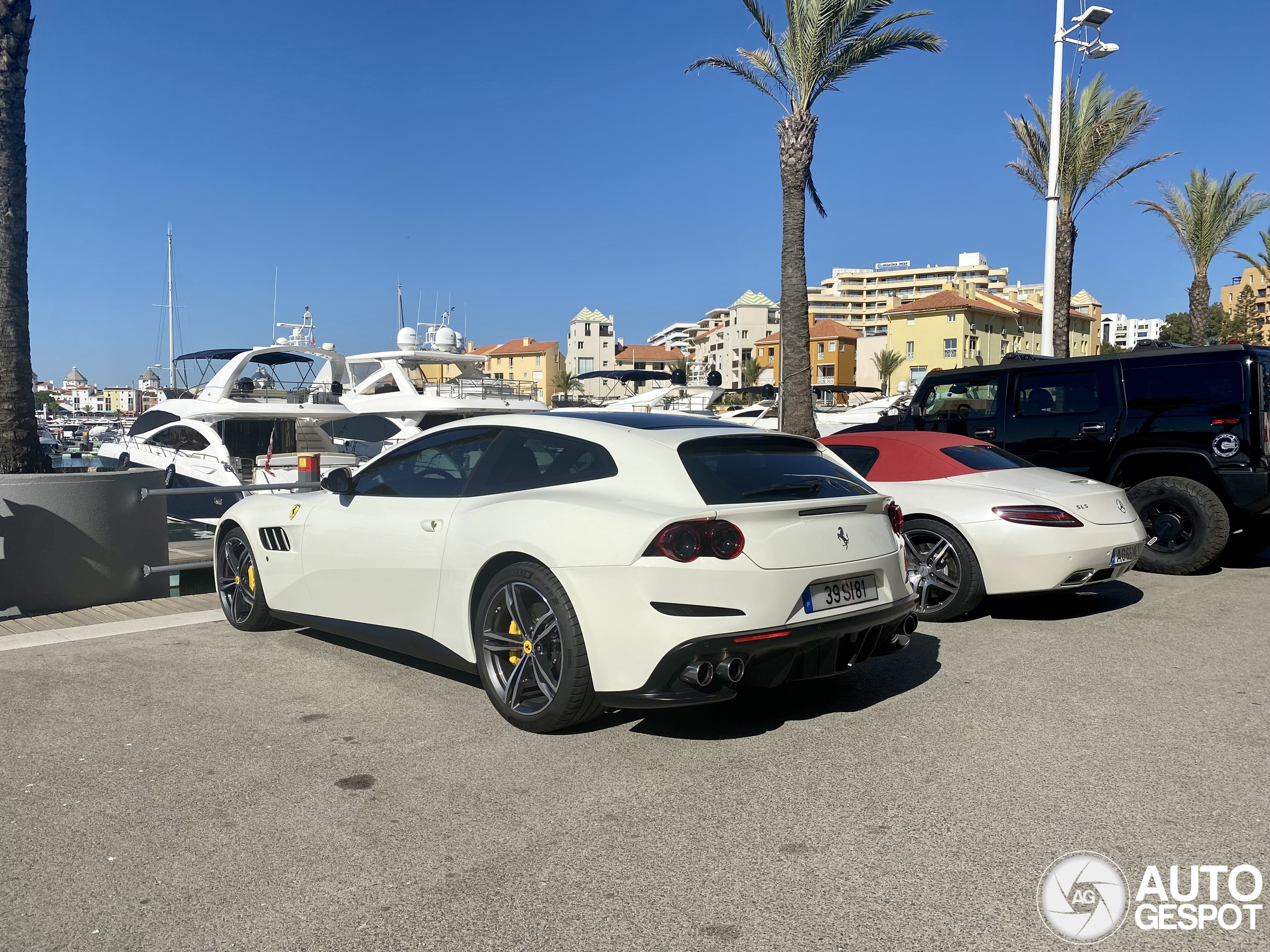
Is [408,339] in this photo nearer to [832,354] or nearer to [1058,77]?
[1058,77]

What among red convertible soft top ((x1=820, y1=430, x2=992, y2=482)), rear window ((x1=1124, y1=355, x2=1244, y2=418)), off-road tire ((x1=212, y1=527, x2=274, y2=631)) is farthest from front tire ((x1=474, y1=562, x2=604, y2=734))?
rear window ((x1=1124, y1=355, x2=1244, y2=418))

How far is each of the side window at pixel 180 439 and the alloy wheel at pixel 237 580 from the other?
13596 mm

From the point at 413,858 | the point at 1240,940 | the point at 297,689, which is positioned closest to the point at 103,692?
the point at 297,689

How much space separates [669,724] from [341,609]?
6.72 feet

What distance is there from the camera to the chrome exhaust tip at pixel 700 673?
3.84m

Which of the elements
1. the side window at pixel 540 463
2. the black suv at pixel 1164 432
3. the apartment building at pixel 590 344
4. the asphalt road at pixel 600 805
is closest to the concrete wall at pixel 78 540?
the asphalt road at pixel 600 805

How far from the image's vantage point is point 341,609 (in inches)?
212

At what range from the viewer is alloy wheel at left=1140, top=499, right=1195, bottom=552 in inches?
339

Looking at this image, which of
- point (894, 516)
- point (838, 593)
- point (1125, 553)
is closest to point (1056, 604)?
point (1125, 553)

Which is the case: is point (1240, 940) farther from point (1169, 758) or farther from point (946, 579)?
point (946, 579)

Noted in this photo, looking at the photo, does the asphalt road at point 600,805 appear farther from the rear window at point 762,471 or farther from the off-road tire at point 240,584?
the rear window at point 762,471

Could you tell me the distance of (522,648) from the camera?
4.35 metres

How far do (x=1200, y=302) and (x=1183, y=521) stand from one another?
25416 millimetres

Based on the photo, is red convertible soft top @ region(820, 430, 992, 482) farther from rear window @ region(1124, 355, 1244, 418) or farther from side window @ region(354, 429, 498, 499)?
side window @ region(354, 429, 498, 499)
